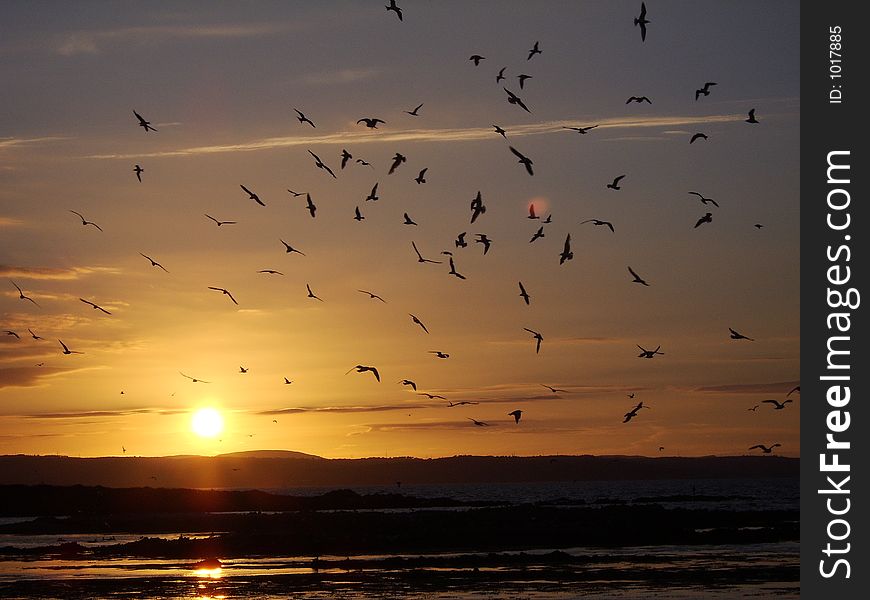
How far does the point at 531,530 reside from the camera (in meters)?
73.4

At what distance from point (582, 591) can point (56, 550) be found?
1533 inches

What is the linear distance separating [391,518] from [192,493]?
3259 inches

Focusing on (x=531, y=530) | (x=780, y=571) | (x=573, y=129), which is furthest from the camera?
(x=531, y=530)

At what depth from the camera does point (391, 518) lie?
285 feet

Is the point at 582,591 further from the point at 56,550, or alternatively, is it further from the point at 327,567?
the point at 56,550

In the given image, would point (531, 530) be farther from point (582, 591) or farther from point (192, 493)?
point (192, 493)

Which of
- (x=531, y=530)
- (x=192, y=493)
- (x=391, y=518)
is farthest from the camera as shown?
(x=192, y=493)

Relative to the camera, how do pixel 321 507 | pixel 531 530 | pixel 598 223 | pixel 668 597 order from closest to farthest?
pixel 668 597
pixel 598 223
pixel 531 530
pixel 321 507

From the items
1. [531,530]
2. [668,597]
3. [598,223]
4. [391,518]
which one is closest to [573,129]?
[598,223]
